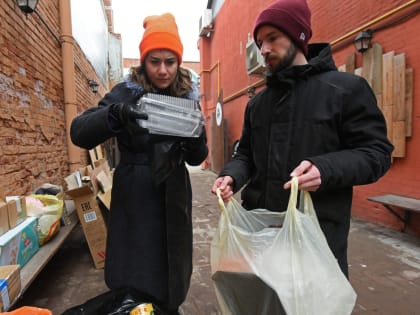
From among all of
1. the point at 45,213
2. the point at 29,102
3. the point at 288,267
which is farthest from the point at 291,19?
the point at 29,102

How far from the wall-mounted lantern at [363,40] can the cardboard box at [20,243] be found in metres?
4.52

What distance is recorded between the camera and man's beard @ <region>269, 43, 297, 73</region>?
1.22 m

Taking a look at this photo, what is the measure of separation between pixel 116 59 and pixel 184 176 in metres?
17.1

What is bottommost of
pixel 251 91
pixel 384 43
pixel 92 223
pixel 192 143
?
pixel 92 223

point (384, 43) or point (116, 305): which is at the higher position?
→ point (384, 43)

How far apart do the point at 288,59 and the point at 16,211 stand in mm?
2253

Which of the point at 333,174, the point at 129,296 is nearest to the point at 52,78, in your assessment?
the point at 129,296

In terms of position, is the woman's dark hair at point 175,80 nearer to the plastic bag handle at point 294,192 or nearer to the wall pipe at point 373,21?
the plastic bag handle at point 294,192

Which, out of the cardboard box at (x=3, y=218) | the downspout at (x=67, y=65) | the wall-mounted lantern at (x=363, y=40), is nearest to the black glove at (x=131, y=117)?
the cardboard box at (x=3, y=218)

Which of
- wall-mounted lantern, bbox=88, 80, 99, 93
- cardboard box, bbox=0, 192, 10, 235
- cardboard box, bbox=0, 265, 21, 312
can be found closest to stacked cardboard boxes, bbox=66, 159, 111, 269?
cardboard box, bbox=0, 192, 10, 235

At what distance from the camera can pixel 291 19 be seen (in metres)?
1.19

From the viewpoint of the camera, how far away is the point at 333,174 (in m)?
0.96

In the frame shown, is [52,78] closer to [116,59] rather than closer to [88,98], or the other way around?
[88,98]

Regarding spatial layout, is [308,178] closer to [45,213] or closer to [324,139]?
[324,139]
